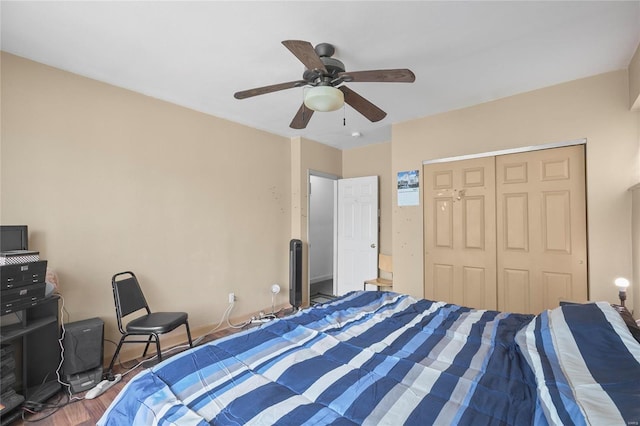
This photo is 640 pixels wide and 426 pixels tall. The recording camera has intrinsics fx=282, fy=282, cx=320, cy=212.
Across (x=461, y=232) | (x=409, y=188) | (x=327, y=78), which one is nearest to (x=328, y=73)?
(x=327, y=78)

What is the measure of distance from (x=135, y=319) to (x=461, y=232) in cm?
332

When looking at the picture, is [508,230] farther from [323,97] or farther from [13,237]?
[13,237]

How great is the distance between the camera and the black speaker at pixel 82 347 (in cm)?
207

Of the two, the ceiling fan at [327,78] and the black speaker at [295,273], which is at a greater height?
the ceiling fan at [327,78]

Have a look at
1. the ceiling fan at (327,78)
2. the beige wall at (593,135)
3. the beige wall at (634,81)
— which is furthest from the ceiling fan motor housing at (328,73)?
the beige wall at (634,81)

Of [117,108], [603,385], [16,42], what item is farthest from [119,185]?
[603,385]

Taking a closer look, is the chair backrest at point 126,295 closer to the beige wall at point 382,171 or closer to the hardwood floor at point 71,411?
the hardwood floor at point 71,411

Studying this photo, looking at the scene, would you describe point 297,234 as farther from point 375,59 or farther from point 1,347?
point 1,347

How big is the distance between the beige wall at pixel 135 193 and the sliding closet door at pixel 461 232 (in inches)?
81.5

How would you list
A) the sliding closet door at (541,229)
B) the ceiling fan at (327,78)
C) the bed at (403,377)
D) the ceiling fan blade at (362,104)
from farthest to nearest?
the sliding closet door at (541,229)
the ceiling fan blade at (362,104)
the ceiling fan at (327,78)
the bed at (403,377)

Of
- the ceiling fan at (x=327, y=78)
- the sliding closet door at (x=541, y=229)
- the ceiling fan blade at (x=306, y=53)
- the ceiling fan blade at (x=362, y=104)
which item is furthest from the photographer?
the sliding closet door at (x=541, y=229)

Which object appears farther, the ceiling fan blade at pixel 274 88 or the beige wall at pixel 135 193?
the beige wall at pixel 135 193

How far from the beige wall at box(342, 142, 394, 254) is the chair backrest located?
314 cm

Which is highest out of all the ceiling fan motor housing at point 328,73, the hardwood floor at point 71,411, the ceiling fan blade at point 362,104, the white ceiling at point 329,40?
the white ceiling at point 329,40
